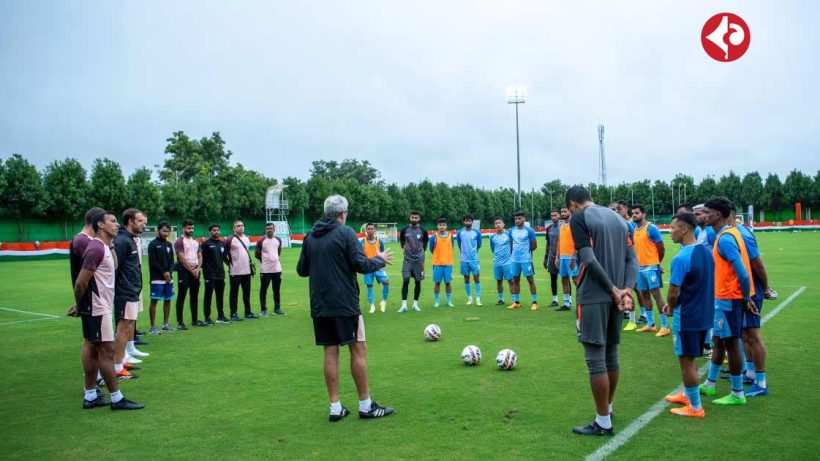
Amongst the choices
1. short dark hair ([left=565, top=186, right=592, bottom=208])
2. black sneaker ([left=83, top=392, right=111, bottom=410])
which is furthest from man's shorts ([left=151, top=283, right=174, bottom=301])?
short dark hair ([left=565, top=186, right=592, bottom=208])

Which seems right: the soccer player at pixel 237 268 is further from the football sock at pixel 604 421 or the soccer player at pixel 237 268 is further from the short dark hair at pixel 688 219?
the short dark hair at pixel 688 219

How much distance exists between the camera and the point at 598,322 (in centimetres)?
530

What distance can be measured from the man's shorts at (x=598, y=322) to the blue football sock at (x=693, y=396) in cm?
118

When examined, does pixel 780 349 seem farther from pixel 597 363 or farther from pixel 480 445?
pixel 480 445

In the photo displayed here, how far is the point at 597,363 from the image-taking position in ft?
17.5

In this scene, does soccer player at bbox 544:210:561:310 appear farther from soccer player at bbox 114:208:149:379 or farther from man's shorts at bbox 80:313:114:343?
man's shorts at bbox 80:313:114:343

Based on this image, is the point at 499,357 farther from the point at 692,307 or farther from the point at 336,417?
the point at 692,307

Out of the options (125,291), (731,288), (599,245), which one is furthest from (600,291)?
(125,291)

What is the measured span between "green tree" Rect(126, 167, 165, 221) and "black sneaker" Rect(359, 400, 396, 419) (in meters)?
50.4

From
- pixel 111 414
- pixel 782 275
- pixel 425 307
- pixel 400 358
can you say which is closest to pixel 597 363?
pixel 400 358

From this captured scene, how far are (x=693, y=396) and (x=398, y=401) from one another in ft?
10.3

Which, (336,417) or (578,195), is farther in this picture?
(336,417)

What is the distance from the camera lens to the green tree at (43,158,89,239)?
4669 cm

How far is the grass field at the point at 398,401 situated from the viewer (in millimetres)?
5324
